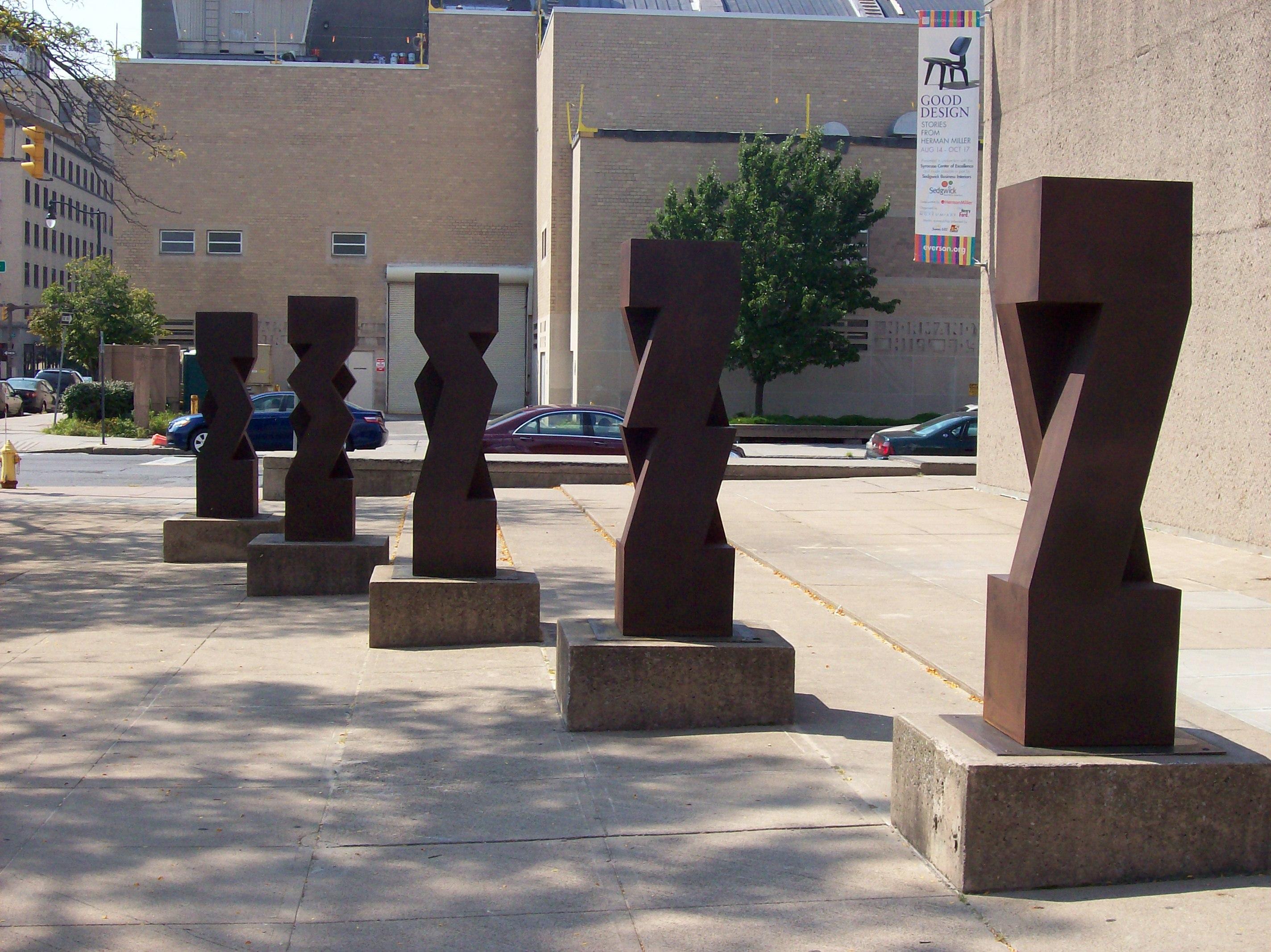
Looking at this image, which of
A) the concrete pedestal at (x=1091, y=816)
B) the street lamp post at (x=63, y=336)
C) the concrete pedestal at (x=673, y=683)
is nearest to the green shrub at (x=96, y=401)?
the street lamp post at (x=63, y=336)

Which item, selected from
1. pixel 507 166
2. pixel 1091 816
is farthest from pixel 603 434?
pixel 507 166

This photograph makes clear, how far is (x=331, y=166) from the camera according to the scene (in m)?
49.7

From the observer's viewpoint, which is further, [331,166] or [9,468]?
[331,166]

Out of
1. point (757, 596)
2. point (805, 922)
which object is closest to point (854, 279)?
point (757, 596)

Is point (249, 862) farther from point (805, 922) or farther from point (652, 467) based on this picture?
point (652, 467)

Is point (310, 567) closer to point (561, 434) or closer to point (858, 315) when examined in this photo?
point (561, 434)

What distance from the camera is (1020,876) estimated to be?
4.29m

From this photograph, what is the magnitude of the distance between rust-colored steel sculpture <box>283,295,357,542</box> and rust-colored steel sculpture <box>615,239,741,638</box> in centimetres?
477

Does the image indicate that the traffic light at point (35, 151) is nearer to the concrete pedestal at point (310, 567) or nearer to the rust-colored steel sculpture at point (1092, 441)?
the concrete pedestal at point (310, 567)

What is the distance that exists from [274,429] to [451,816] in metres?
25.5

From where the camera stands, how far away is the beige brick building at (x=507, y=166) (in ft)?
132

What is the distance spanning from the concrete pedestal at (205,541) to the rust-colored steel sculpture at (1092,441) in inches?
357

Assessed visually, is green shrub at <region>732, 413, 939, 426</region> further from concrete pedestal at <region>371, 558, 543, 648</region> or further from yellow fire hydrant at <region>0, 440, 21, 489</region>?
concrete pedestal at <region>371, 558, 543, 648</region>

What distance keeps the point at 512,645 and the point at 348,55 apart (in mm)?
56522
